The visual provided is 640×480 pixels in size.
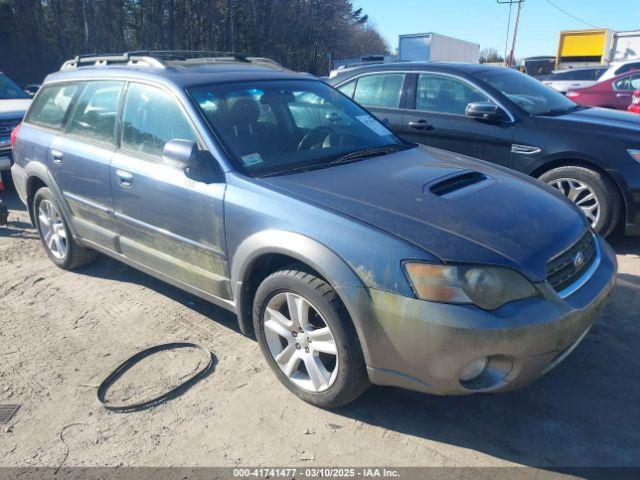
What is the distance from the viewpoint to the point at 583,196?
15.6ft

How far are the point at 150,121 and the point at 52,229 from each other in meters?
1.94

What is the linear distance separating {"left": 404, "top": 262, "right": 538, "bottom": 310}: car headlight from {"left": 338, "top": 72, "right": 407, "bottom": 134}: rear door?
3728mm

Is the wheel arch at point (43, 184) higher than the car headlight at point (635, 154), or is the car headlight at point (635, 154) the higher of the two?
the car headlight at point (635, 154)

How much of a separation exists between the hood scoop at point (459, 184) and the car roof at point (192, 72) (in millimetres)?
1488

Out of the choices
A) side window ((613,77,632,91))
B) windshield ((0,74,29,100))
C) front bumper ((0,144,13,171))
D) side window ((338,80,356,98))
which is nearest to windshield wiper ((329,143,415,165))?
side window ((338,80,356,98))

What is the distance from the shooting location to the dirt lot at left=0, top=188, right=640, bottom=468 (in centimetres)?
247

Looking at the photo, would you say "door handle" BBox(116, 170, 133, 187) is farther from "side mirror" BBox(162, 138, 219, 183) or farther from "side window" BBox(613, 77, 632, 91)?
"side window" BBox(613, 77, 632, 91)

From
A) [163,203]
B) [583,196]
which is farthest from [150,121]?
[583,196]

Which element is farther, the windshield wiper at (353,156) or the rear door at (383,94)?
the rear door at (383,94)

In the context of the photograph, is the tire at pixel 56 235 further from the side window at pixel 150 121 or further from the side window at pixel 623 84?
the side window at pixel 623 84

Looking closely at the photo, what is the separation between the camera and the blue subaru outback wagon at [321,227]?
2279mm

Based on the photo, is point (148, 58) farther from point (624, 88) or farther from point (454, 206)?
point (624, 88)

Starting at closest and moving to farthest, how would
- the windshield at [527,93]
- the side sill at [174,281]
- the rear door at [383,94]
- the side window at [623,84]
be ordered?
the side sill at [174,281]
the windshield at [527,93]
the rear door at [383,94]
the side window at [623,84]

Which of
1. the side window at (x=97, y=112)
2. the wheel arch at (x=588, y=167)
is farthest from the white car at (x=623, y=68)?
the side window at (x=97, y=112)
